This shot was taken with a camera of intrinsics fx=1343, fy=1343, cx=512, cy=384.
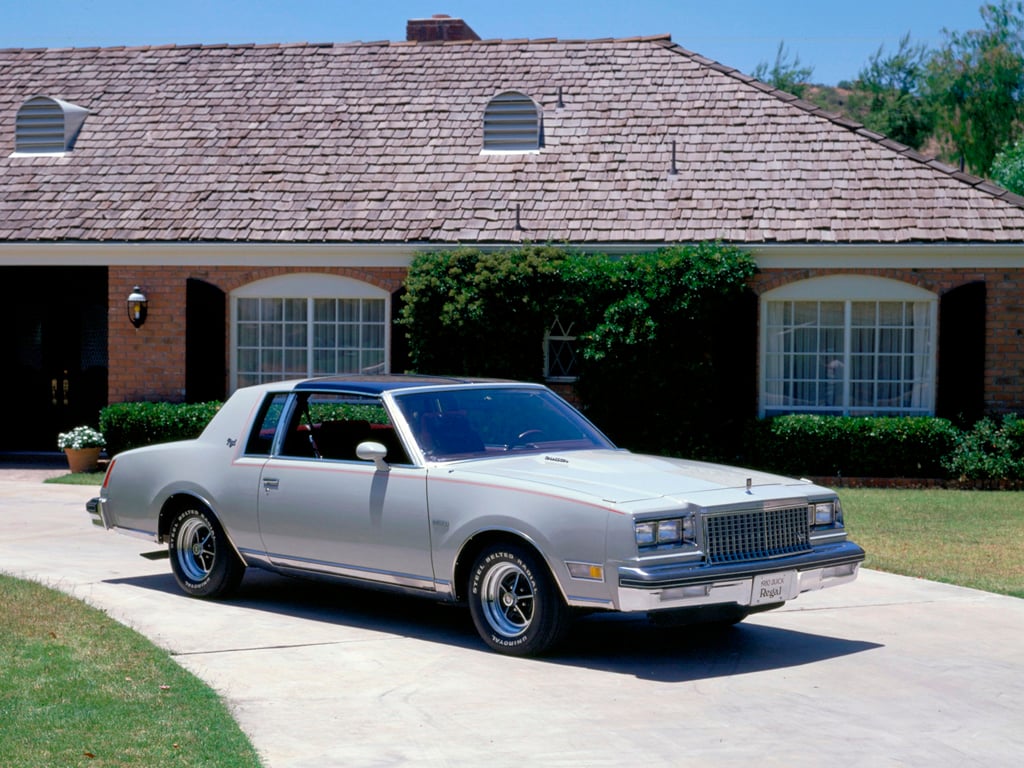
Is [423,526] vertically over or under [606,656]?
over

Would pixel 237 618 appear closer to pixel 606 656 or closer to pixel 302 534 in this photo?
pixel 302 534

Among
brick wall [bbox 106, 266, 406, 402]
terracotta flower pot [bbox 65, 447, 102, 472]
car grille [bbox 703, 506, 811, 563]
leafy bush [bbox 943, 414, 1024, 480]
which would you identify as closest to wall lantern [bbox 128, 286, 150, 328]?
brick wall [bbox 106, 266, 406, 402]

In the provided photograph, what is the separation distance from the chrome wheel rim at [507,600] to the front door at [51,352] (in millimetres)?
14192

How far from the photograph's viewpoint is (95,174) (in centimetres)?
1978

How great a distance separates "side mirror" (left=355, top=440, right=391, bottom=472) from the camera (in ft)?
25.6

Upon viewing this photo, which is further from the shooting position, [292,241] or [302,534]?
[292,241]

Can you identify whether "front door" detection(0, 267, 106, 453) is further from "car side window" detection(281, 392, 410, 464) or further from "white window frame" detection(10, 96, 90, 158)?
"car side window" detection(281, 392, 410, 464)

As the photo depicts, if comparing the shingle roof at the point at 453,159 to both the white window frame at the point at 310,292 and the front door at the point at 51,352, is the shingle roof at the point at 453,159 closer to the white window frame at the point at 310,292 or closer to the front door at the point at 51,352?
the white window frame at the point at 310,292

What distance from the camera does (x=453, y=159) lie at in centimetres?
1941

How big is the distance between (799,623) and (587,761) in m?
3.35

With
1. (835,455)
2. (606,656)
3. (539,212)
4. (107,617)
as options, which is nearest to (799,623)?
(606,656)

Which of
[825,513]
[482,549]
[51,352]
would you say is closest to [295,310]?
[51,352]

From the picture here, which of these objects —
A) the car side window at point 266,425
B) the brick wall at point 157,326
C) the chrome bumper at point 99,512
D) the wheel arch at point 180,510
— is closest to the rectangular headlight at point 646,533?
the car side window at point 266,425

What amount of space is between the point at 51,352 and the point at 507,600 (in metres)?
14.7
